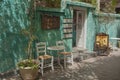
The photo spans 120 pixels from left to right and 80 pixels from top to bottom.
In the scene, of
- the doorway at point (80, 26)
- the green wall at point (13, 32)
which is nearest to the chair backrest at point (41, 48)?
the green wall at point (13, 32)

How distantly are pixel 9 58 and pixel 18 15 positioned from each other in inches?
61.2

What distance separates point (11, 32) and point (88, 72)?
131 inches

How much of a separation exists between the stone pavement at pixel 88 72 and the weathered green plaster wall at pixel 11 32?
25.1 inches

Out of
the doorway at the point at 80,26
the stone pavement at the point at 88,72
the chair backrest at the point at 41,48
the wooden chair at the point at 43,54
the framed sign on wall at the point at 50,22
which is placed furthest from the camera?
the doorway at the point at 80,26

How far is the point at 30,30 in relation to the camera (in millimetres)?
7844

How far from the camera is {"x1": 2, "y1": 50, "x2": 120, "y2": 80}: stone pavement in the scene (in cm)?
785

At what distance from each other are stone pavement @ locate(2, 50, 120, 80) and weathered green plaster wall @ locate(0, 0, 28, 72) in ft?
2.09

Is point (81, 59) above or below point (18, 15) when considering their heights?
below

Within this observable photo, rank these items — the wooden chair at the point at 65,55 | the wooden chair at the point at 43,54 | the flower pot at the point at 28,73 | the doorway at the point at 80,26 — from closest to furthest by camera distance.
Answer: the flower pot at the point at 28,73
the wooden chair at the point at 43,54
the wooden chair at the point at 65,55
the doorway at the point at 80,26

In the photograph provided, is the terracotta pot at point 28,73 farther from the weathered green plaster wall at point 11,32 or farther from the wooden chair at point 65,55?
the wooden chair at point 65,55

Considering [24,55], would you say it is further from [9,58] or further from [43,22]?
[43,22]

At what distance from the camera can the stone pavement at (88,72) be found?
7.85 meters

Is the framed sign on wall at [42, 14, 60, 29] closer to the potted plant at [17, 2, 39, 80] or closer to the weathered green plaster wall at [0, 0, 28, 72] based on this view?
the weathered green plaster wall at [0, 0, 28, 72]

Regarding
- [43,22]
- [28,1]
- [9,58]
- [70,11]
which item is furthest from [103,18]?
[9,58]
